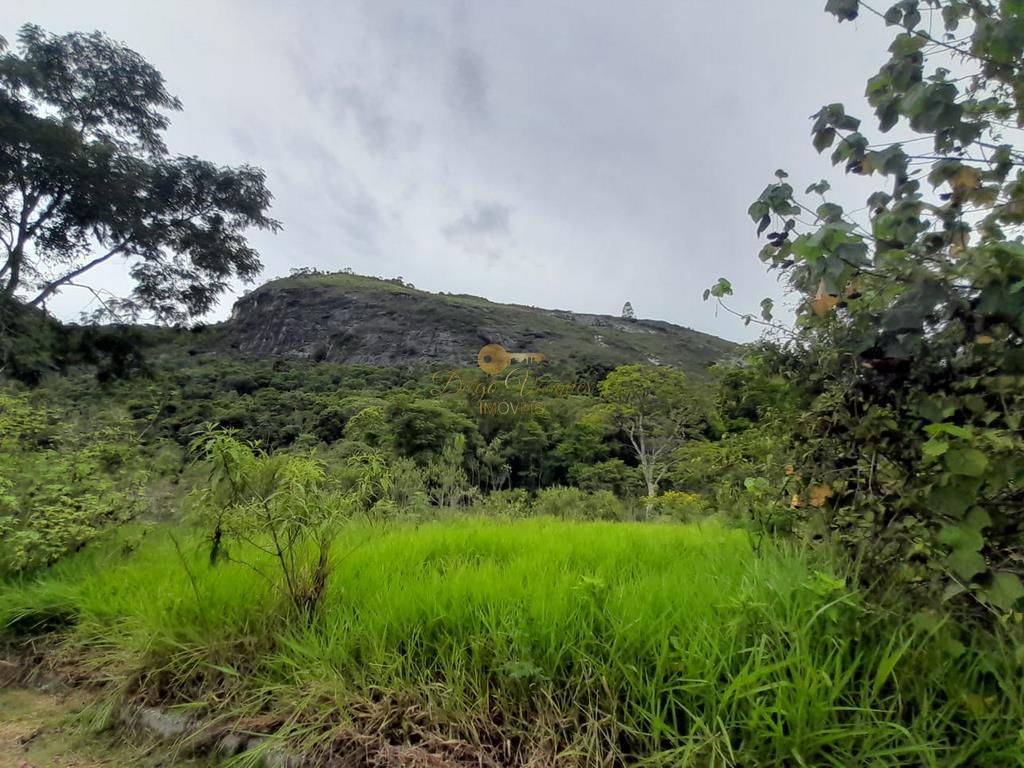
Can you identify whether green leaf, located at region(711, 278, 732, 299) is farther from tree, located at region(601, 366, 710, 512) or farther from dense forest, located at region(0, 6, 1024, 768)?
tree, located at region(601, 366, 710, 512)

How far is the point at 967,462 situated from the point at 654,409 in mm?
15532

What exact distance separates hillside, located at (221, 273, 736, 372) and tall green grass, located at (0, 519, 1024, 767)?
3943cm

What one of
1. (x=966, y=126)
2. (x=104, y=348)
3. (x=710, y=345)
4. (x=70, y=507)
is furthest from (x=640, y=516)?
(x=710, y=345)

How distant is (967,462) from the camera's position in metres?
1.18

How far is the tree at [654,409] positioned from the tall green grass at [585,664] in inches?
537

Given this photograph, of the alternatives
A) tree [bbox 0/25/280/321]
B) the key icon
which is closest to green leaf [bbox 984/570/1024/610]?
tree [bbox 0/25/280/321]

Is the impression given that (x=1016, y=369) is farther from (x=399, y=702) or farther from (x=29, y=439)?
(x=29, y=439)

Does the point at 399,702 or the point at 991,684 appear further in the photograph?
the point at 399,702


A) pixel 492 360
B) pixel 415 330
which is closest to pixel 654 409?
pixel 492 360

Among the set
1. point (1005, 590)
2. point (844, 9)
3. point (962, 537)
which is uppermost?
point (844, 9)

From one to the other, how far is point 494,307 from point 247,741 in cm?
6446

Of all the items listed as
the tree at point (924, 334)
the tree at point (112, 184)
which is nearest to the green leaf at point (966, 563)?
the tree at point (924, 334)

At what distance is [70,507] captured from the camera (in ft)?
11.8

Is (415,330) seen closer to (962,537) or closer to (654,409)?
(654,409)
